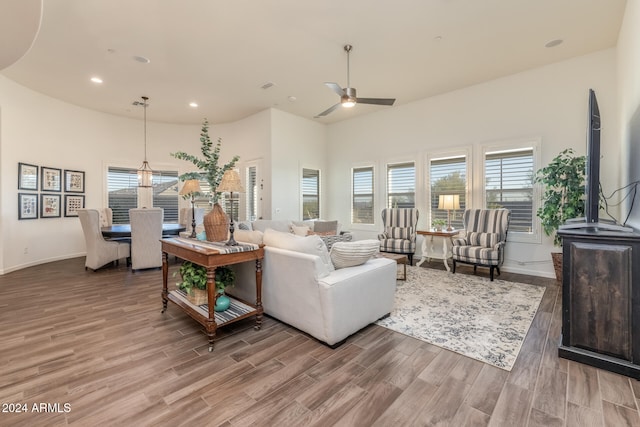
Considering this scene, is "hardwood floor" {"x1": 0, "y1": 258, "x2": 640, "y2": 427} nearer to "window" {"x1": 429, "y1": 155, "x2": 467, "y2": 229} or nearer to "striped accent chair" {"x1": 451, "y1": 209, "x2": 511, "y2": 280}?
"striped accent chair" {"x1": 451, "y1": 209, "x2": 511, "y2": 280}

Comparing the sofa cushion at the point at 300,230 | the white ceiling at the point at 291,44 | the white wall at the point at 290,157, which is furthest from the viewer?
the white wall at the point at 290,157

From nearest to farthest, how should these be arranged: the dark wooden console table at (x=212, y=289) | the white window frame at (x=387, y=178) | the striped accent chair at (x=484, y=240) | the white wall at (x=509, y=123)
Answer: the dark wooden console table at (x=212, y=289) < the white wall at (x=509, y=123) < the striped accent chair at (x=484, y=240) < the white window frame at (x=387, y=178)

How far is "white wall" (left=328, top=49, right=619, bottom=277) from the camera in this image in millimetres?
4199

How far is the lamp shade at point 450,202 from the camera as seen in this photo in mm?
5208

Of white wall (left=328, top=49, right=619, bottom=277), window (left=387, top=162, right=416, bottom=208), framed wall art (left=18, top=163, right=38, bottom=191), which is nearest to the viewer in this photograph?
white wall (left=328, top=49, right=619, bottom=277)

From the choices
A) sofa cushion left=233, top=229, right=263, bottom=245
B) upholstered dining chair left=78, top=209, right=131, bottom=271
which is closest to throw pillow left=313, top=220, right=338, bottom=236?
sofa cushion left=233, top=229, right=263, bottom=245

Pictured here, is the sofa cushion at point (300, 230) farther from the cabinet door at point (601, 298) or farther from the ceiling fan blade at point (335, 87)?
the cabinet door at point (601, 298)

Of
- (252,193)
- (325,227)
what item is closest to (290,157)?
(252,193)

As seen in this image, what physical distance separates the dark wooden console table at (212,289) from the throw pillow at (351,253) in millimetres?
739

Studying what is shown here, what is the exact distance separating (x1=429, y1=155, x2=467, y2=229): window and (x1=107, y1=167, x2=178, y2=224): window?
22.1ft

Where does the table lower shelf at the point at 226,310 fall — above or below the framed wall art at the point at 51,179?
below

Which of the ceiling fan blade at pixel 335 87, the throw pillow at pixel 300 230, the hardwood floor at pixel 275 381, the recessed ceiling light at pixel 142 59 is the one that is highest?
the recessed ceiling light at pixel 142 59

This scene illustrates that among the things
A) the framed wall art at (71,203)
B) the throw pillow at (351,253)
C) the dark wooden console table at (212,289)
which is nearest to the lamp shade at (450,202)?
the throw pillow at (351,253)

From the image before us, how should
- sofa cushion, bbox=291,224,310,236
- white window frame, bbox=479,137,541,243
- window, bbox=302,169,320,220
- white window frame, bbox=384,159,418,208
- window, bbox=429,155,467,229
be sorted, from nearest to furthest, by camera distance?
white window frame, bbox=479,137,541,243
sofa cushion, bbox=291,224,310,236
window, bbox=429,155,467,229
white window frame, bbox=384,159,418,208
window, bbox=302,169,320,220
